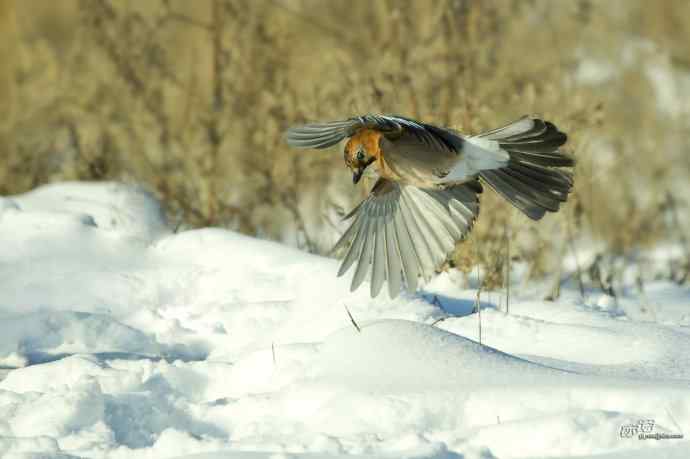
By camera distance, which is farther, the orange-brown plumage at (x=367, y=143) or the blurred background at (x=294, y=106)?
the blurred background at (x=294, y=106)

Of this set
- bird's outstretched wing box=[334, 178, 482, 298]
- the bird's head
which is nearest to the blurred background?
bird's outstretched wing box=[334, 178, 482, 298]

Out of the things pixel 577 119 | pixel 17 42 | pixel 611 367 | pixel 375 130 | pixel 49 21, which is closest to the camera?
pixel 611 367

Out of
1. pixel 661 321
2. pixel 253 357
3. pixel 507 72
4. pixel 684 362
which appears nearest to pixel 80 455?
Result: pixel 253 357

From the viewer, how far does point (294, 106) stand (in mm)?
5520

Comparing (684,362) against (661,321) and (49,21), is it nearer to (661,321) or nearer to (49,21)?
(661,321)

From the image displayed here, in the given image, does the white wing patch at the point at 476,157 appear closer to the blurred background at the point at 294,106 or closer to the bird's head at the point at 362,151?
the bird's head at the point at 362,151

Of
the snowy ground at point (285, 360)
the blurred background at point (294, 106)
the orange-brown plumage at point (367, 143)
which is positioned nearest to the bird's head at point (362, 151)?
the orange-brown plumage at point (367, 143)

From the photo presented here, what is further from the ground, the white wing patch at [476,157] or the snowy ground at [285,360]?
the white wing patch at [476,157]

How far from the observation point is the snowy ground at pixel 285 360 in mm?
2584

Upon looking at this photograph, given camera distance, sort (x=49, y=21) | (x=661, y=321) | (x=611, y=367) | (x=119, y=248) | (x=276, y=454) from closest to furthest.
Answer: (x=276, y=454) → (x=611, y=367) → (x=661, y=321) → (x=119, y=248) → (x=49, y=21)

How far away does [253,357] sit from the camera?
3180 mm

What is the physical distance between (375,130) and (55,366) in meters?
1.18

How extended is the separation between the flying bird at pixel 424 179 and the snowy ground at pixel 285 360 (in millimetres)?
227

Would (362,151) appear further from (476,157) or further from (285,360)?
(285,360)
